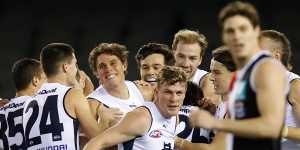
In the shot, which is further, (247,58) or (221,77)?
(221,77)

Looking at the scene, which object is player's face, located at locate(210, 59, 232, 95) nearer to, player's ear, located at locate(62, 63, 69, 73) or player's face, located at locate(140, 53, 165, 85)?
player's face, located at locate(140, 53, 165, 85)


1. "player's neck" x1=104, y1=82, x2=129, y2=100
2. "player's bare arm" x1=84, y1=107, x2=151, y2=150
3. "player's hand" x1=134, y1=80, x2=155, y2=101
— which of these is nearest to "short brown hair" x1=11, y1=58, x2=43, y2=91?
"player's neck" x1=104, y1=82, x2=129, y2=100

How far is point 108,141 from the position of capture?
14.9 feet

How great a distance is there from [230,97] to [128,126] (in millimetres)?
1300

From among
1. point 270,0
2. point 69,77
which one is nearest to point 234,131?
point 69,77

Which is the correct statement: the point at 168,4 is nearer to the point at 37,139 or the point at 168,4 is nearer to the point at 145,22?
the point at 145,22

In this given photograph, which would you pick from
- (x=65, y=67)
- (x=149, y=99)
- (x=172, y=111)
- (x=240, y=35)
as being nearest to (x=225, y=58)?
(x=172, y=111)

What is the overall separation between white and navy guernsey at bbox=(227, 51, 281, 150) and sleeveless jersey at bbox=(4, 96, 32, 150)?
2.25 m

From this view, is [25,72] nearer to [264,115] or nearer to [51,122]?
[51,122]

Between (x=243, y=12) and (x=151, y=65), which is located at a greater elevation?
(x=243, y=12)

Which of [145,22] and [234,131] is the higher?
[145,22]

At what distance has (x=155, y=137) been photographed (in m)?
4.85

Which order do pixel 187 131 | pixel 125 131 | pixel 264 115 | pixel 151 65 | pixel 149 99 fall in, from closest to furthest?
pixel 264 115
pixel 125 131
pixel 187 131
pixel 149 99
pixel 151 65

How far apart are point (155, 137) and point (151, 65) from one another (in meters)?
1.43
